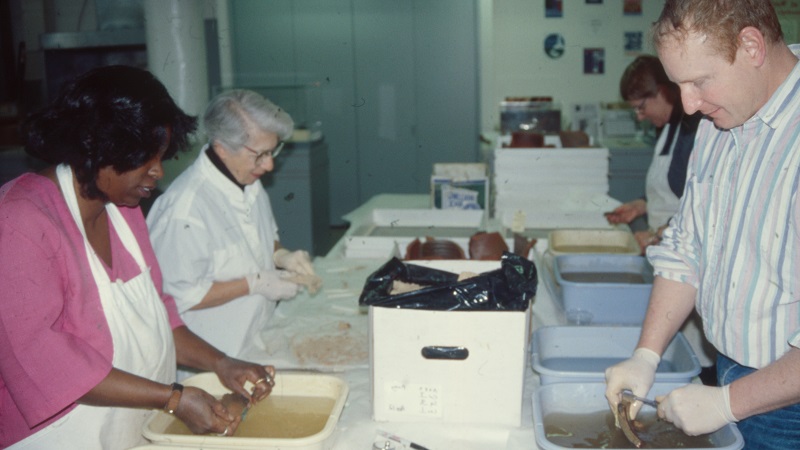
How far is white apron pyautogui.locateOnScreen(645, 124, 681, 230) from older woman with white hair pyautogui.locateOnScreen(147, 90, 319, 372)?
5.86ft

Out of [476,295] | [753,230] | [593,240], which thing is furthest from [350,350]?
[593,240]

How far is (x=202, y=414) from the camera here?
1441 mm

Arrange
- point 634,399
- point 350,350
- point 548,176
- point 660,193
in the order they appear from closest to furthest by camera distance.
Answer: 1. point 634,399
2. point 350,350
3. point 660,193
4. point 548,176

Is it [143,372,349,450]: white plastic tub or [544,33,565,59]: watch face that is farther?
[544,33,565,59]: watch face

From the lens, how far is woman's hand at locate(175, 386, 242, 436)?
4.73 ft

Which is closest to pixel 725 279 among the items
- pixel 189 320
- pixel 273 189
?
pixel 189 320

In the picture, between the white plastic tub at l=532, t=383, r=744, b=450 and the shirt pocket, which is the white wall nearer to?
the shirt pocket

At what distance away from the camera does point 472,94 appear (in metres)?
6.17

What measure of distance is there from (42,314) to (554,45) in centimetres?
530

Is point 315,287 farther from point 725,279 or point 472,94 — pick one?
point 472,94

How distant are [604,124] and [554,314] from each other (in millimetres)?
3466

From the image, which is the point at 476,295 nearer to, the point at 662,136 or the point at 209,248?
the point at 209,248

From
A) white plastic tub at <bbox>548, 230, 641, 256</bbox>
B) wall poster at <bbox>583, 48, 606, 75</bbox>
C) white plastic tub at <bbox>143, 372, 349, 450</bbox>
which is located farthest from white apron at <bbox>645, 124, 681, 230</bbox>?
wall poster at <bbox>583, 48, 606, 75</bbox>

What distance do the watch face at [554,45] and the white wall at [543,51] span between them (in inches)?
1.3
